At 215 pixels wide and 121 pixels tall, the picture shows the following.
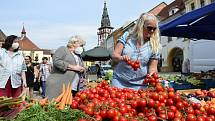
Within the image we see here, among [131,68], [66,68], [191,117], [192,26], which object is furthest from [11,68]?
[192,26]

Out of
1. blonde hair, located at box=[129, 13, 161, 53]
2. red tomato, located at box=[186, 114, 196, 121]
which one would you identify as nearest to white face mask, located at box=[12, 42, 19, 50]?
blonde hair, located at box=[129, 13, 161, 53]

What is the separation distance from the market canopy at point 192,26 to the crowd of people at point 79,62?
2318 mm

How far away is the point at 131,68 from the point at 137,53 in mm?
185

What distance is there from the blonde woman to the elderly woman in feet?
4.37

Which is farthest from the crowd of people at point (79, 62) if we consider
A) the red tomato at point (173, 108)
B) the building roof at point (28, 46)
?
the building roof at point (28, 46)

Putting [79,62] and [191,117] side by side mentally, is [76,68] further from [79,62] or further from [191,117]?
[191,117]

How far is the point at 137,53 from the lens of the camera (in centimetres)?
408

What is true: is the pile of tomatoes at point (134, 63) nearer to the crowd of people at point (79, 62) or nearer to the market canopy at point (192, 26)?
the crowd of people at point (79, 62)

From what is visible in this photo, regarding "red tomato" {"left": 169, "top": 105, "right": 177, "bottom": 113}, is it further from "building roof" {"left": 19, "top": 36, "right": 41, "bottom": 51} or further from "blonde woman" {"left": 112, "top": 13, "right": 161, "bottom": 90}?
"building roof" {"left": 19, "top": 36, "right": 41, "bottom": 51}

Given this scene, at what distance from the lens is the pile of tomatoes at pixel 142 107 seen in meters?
2.38

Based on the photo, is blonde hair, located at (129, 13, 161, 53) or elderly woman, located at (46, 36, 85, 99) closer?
blonde hair, located at (129, 13, 161, 53)

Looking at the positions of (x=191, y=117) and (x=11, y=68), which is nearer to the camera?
(x=191, y=117)

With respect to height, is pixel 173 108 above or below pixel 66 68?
below

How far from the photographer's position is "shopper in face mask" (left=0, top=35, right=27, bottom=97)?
225 inches
